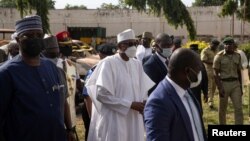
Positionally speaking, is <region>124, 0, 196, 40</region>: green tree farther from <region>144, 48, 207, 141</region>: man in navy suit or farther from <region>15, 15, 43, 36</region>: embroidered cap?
<region>144, 48, 207, 141</region>: man in navy suit

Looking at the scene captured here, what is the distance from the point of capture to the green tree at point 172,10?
2692cm

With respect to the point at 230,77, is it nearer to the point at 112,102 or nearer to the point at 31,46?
the point at 112,102

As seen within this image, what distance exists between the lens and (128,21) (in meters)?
42.2

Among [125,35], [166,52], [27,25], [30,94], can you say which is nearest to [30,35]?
[27,25]

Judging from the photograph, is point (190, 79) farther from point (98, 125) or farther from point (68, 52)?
point (68, 52)

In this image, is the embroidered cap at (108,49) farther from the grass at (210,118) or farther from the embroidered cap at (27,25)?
the embroidered cap at (27,25)

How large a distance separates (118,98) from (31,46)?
164 centimetres

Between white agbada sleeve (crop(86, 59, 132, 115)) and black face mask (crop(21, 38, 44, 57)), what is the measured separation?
150 cm

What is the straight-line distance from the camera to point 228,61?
820 centimetres

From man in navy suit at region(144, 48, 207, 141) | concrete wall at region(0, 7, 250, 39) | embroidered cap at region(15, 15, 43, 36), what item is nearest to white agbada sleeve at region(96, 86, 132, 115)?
embroidered cap at region(15, 15, 43, 36)

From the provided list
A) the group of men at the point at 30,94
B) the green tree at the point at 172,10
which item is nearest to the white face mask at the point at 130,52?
the group of men at the point at 30,94

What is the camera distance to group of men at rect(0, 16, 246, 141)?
3.16m

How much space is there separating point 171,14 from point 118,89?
22635 millimetres

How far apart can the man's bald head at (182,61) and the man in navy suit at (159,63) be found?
288 cm
